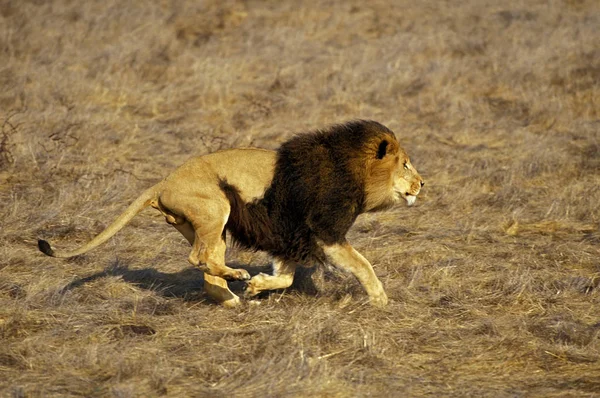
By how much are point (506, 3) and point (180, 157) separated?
823 cm

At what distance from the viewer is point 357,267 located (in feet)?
18.7

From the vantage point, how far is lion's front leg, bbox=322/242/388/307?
566 centimetres

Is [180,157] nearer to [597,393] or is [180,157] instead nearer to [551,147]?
[551,147]

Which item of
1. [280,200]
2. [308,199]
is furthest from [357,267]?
[280,200]

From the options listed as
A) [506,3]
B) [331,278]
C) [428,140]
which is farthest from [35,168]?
[506,3]

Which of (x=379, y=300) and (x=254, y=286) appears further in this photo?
(x=254, y=286)

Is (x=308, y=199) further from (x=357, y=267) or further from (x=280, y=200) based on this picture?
(x=357, y=267)

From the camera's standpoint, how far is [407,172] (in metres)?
6.05

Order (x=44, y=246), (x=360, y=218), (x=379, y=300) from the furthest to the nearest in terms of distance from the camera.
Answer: (x=360, y=218) < (x=379, y=300) < (x=44, y=246)

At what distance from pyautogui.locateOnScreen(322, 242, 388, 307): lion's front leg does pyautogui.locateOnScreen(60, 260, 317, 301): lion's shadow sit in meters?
0.42

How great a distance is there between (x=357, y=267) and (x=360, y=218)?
6.37 feet

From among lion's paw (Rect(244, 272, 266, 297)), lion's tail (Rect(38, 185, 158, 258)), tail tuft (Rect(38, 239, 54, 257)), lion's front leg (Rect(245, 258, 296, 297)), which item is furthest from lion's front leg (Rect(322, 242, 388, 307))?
tail tuft (Rect(38, 239, 54, 257))

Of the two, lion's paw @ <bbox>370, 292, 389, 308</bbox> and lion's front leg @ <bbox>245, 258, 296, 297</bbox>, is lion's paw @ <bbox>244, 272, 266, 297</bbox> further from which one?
lion's paw @ <bbox>370, 292, 389, 308</bbox>

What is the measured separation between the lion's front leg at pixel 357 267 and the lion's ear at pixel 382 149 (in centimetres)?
60
